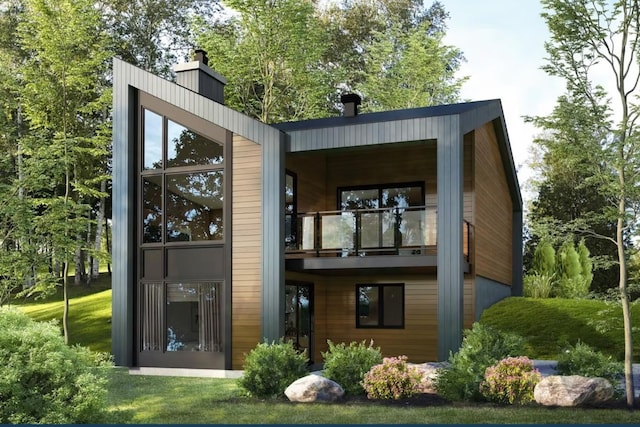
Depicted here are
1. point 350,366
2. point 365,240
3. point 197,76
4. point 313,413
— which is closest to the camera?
point 313,413

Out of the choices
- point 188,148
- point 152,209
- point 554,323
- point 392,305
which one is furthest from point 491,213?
point 152,209

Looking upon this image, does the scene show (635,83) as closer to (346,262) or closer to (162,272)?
(346,262)

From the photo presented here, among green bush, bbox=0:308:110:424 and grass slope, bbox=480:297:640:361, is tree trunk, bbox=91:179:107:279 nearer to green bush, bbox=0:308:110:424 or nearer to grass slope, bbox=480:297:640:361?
grass slope, bbox=480:297:640:361

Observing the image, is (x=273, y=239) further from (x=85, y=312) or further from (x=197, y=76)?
(x=85, y=312)

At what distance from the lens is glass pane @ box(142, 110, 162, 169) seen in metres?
16.5

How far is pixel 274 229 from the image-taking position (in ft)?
49.5

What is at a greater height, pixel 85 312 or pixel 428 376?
pixel 428 376

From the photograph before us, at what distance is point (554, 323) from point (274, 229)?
693 centimetres

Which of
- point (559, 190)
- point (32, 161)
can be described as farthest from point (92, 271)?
point (559, 190)

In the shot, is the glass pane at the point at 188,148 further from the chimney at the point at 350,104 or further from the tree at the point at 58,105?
the tree at the point at 58,105

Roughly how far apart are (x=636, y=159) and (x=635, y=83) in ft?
3.96

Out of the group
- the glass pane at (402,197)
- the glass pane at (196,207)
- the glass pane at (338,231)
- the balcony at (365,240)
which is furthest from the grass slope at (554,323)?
the glass pane at (196,207)

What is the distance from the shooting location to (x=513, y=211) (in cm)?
2198

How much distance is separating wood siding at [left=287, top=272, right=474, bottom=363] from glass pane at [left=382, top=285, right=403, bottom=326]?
0.73 ft
